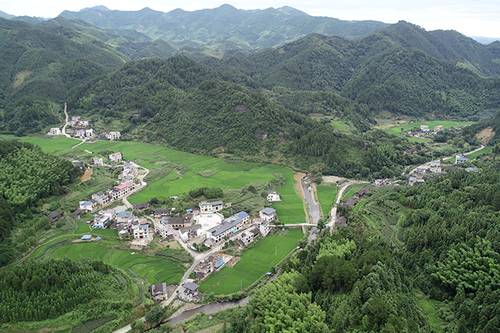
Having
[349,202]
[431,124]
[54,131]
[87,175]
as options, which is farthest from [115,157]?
[431,124]

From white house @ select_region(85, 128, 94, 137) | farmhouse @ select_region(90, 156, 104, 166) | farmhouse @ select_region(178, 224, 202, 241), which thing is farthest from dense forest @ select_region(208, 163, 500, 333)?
white house @ select_region(85, 128, 94, 137)

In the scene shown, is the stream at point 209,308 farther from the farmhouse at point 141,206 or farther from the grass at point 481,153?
the grass at point 481,153

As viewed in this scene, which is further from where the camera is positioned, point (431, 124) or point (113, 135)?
point (431, 124)

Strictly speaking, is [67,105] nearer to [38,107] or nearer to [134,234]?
[38,107]

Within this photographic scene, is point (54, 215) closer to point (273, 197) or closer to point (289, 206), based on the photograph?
point (273, 197)

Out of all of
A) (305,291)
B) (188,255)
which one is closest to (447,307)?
(305,291)

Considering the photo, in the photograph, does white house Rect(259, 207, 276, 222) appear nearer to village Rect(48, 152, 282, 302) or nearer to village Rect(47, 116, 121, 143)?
village Rect(48, 152, 282, 302)
